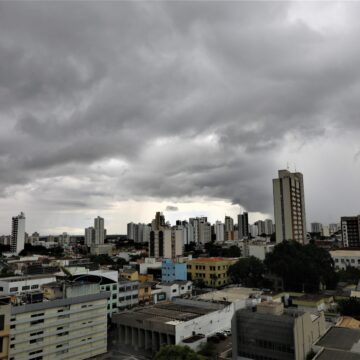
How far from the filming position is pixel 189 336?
3697 centimetres

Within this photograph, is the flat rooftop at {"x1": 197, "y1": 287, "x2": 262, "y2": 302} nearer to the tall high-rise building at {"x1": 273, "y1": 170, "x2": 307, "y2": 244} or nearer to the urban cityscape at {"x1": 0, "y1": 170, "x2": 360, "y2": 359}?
the urban cityscape at {"x1": 0, "y1": 170, "x2": 360, "y2": 359}

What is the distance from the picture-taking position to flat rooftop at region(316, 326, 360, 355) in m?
27.6

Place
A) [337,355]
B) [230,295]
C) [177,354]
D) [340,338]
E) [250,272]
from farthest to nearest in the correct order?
[250,272]
[230,295]
[340,338]
[177,354]
[337,355]

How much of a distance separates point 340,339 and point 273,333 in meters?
6.06

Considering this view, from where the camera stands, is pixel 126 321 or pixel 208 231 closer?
pixel 126 321

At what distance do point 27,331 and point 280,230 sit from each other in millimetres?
74958

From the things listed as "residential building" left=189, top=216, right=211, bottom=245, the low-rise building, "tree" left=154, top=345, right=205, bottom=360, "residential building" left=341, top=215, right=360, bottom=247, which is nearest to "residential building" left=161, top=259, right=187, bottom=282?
the low-rise building

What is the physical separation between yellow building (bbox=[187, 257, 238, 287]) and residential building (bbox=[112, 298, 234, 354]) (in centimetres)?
3158

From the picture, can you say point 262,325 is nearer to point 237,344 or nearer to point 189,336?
point 237,344

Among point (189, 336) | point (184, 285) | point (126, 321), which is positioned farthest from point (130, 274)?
point (189, 336)

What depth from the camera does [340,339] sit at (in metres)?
29.2

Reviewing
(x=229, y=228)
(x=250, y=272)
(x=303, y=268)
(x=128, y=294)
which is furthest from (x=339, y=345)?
(x=229, y=228)

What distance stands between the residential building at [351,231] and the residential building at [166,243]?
6490 centimetres

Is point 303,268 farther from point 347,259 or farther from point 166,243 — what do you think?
point 166,243
